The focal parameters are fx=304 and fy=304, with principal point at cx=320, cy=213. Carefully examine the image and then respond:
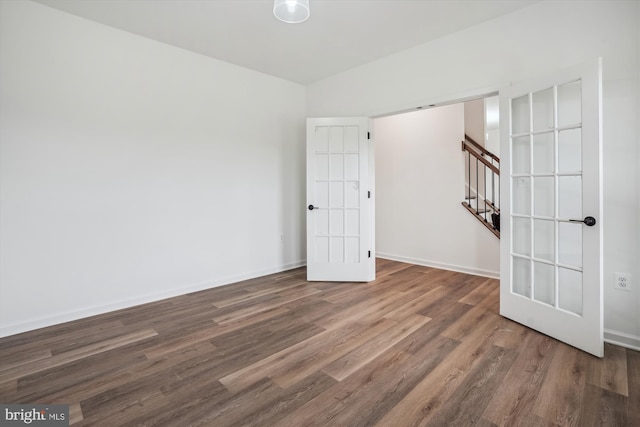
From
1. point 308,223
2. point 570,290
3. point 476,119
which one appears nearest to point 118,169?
point 308,223

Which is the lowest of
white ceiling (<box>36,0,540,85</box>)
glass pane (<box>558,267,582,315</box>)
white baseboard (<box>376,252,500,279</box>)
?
white baseboard (<box>376,252,500,279</box>)

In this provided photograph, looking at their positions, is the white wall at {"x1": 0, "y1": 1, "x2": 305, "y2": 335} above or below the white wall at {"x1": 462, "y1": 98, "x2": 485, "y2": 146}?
below

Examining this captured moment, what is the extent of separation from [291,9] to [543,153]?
2243 millimetres

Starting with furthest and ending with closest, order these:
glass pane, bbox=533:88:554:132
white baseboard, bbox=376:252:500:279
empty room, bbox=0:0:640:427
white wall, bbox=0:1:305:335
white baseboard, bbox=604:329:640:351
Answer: white baseboard, bbox=376:252:500:279 < white wall, bbox=0:1:305:335 < glass pane, bbox=533:88:554:132 < white baseboard, bbox=604:329:640:351 < empty room, bbox=0:0:640:427

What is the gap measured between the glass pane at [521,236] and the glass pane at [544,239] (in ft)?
0.18

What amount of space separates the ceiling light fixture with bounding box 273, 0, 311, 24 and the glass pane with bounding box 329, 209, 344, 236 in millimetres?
2309

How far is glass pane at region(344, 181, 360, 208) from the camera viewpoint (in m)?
3.94

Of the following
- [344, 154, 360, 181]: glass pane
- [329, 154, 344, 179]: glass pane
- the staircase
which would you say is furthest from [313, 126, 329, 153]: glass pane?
the staircase

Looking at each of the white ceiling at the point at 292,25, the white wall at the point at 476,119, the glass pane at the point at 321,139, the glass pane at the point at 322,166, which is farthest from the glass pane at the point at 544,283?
the white wall at the point at 476,119

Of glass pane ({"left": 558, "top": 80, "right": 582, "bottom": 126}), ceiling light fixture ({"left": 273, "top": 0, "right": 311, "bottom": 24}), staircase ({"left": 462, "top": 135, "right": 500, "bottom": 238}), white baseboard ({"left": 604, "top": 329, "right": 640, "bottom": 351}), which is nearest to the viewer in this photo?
ceiling light fixture ({"left": 273, "top": 0, "right": 311, "bottom": 24})

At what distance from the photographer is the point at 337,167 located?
13.0 ft

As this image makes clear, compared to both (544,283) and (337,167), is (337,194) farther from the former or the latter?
(544,283)

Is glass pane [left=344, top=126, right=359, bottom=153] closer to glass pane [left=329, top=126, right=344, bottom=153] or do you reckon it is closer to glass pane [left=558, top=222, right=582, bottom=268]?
glass pane [left=329, top=126, right=344, bottom=153]

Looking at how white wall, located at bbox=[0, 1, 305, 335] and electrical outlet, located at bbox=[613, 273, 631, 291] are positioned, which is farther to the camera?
white wall, located at bbox=[0, 1, 305, 335]
